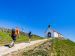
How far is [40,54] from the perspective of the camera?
145 feet

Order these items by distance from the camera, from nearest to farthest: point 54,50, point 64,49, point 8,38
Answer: point 54,50
point 64,49
point 8,38

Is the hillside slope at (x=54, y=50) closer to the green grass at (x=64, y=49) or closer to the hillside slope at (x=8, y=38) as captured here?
the green grass at (x=64, y=49)

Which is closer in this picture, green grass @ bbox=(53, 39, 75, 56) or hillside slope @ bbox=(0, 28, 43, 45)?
green grass @ bbox=(53, 39, 75, 56)

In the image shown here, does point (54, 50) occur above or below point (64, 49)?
below

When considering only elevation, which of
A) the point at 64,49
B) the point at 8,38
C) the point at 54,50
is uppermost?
the point at 8,38

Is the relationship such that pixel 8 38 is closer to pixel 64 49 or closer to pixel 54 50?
pixel 64 49

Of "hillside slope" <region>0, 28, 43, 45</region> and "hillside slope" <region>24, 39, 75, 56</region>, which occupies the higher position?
"hillside slope" <region>0, 28, 43, 45</region>

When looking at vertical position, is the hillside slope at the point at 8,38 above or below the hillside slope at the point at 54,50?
above

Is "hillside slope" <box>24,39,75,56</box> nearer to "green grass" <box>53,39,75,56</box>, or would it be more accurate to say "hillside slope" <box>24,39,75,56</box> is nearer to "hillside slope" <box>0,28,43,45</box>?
"green grass" <box>53,39,75,56</box>

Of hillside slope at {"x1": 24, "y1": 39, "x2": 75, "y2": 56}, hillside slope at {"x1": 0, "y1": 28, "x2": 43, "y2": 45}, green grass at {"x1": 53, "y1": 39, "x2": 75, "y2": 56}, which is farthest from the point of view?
hillside slope at {"x1": 0, "y1": 28, "x2": 43, "y2": 45}

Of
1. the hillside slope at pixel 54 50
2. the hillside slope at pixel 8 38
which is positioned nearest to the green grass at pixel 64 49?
the hillside slope at pixel 54 50

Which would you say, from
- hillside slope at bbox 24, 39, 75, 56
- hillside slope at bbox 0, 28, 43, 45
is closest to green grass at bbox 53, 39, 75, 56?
hillside slope at bbox 24, 39, 75, 56

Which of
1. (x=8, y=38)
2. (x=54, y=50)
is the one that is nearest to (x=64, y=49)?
(x=54, y=50)

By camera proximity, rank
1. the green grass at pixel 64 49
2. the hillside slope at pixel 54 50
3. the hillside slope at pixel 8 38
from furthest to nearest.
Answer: the hillside slope at pixel 8 38
the green grass at pixel 64 49
the hillside slope at pixel 54 50
